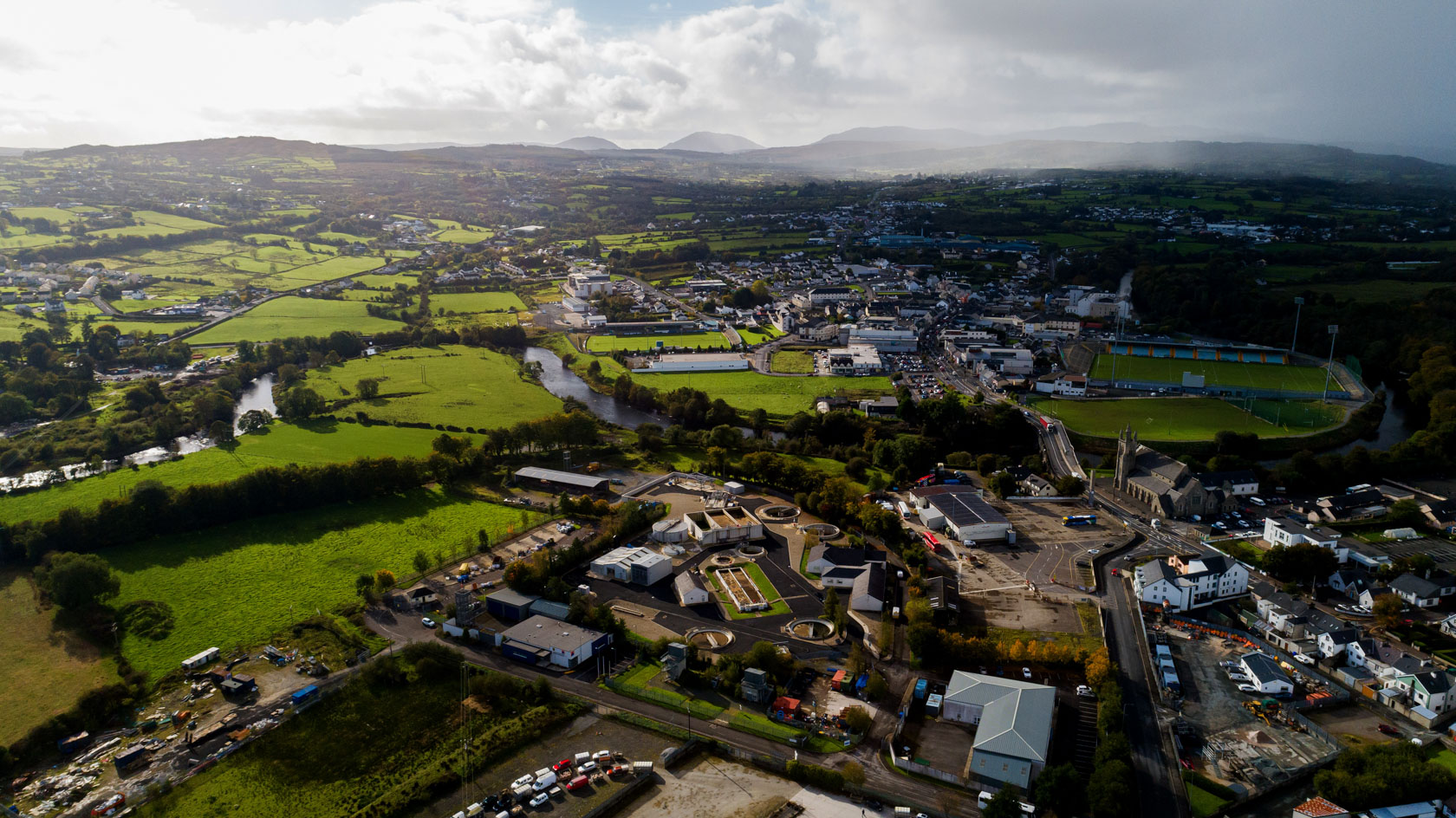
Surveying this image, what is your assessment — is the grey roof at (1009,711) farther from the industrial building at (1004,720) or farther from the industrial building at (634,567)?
the industrial building at (634,567)

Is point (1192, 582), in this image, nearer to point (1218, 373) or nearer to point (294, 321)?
point (1218, 373)

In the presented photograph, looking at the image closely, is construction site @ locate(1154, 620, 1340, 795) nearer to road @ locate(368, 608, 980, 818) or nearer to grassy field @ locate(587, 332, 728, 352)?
road @ locate(368, 608, 980, 818)

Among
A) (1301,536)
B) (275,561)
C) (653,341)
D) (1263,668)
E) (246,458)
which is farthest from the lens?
(653,341)

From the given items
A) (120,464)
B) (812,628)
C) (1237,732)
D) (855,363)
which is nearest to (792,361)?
(855,363)

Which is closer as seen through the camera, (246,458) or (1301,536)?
(1301,536)

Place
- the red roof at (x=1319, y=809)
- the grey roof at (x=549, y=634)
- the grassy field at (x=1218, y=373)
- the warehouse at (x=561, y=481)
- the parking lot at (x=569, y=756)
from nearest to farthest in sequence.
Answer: the red roof at (x=1319, y=809), the parking lot at (x=569, y=756), the grey roof at (x=549, y=634), the warehouse at (x=561, y=481), the grassy field at (x=1218, y=373)

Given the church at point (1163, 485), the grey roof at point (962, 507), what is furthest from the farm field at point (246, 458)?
the church at point (1163, 485)

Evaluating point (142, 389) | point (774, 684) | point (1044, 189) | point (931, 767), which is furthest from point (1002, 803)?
point (1044, 189)

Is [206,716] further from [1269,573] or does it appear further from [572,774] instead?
[1269,573]
